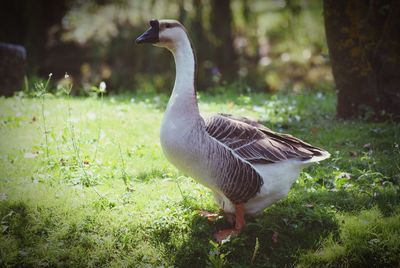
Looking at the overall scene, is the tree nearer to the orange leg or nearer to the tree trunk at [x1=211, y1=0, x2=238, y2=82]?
the orange leg

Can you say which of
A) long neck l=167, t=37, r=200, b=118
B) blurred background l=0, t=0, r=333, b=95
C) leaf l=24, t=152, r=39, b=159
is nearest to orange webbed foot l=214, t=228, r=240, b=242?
long neck l=167, t=37, r=200, b=118

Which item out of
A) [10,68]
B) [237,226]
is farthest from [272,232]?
[10,68]

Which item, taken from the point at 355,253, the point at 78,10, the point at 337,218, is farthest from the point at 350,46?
the point at 78,10

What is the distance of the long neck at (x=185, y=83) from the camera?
365 centimetres

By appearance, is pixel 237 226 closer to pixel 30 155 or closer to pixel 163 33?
pixel 163 33

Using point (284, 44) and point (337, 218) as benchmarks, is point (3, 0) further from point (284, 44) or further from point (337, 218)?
point (337, 218)

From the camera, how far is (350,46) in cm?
634

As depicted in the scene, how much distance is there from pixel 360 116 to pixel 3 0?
8470 millimetres

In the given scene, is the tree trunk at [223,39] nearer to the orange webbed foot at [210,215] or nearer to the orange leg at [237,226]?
the orange webbed foot at [210,215]

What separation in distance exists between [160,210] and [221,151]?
87 cm

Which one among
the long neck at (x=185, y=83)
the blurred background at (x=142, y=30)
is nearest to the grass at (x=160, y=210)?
the long neck at (x=185, y=83)

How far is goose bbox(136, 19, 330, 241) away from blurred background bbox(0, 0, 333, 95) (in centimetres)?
558

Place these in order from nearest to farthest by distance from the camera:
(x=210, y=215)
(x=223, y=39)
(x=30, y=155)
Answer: (x=210, y=215), (x=30, y=155), (x=223, y=39)

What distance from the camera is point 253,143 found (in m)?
3.79
